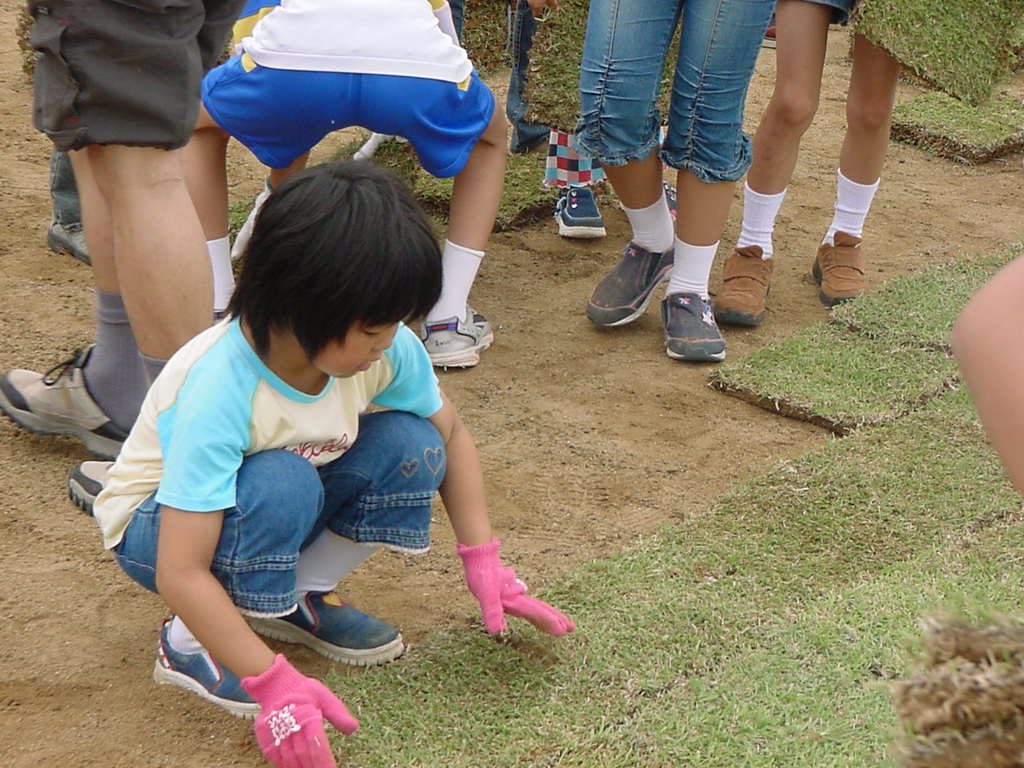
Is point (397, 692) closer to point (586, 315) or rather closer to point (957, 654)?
point (957, 654)

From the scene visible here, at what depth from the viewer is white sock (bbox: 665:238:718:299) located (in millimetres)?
3488

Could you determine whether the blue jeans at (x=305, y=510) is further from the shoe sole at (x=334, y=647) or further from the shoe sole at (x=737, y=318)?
the shoe sole at (x=737, y=318)

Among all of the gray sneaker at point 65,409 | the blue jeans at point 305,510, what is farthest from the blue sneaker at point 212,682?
the gray sneaker at point 65,409

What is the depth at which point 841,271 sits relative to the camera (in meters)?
3.91

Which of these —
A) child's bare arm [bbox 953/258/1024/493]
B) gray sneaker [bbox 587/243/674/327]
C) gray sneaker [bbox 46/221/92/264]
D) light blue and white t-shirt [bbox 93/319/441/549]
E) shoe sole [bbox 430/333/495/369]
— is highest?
child's bare arm [bbox 953/258/1024/493]

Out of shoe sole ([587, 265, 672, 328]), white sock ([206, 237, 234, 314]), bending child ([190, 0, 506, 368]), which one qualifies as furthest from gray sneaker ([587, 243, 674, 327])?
white sock ([206, 237, 234, 314])

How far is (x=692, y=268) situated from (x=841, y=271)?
2.17ft

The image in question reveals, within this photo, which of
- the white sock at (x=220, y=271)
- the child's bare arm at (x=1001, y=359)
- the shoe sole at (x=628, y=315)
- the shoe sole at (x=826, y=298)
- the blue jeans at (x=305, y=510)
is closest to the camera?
the child's bare arm at (x=1001, y=359)

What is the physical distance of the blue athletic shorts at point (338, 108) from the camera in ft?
9.59

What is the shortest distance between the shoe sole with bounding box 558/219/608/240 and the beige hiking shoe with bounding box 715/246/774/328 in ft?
2.07

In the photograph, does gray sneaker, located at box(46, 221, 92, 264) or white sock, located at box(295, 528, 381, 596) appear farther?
gray sneaker, located at box(46, 221, 92, 264)

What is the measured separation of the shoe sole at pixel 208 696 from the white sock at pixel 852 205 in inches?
103

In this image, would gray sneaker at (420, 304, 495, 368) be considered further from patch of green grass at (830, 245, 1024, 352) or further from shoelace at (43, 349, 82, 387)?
patch of green grass at (830, 245, 1024, 352)

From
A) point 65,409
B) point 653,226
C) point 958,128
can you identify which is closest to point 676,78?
point 653,226
